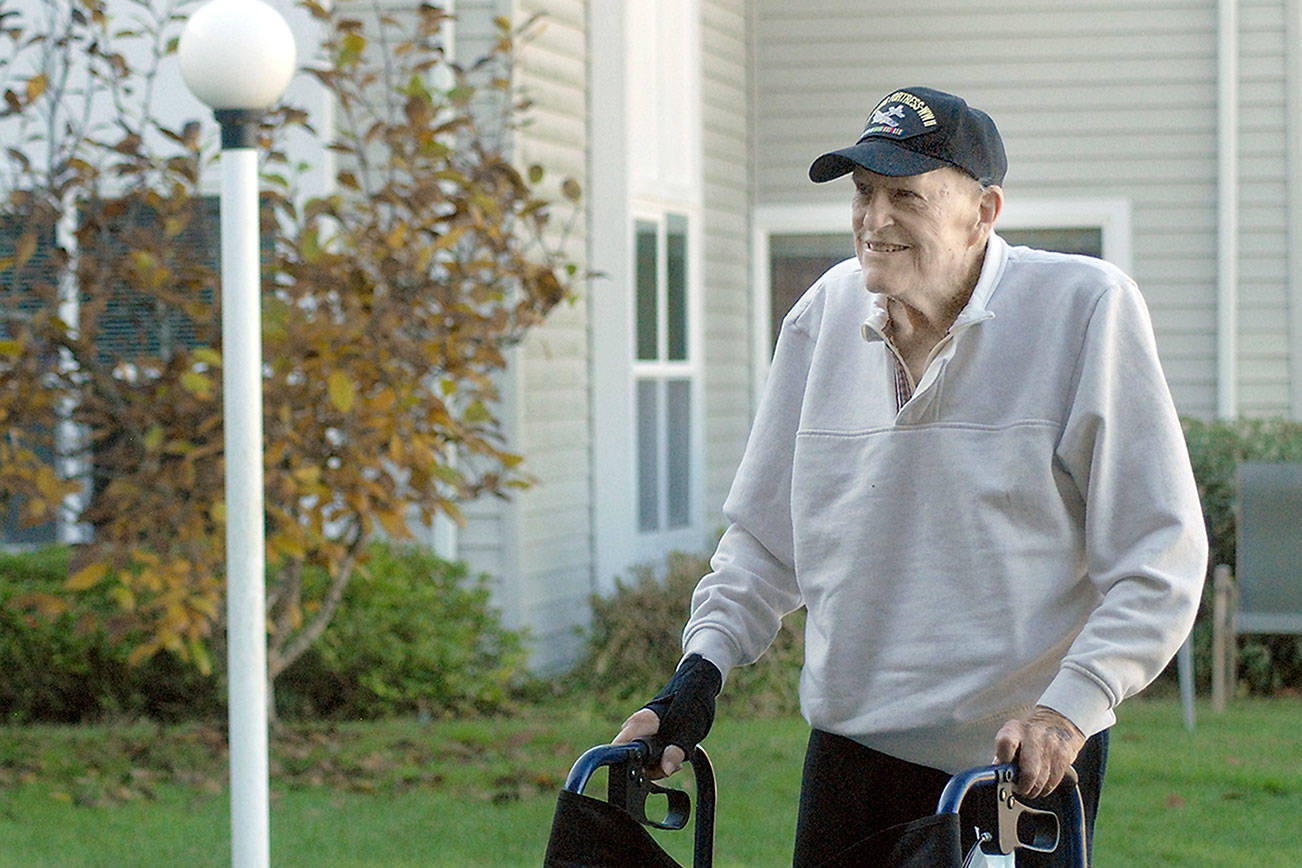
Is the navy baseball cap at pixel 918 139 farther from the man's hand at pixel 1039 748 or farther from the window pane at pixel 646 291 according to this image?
the window pane at pixel 646 291

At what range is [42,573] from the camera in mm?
7473

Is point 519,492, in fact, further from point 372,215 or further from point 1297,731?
point 1297,731

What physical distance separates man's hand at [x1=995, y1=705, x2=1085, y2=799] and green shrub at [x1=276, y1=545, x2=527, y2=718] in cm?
532

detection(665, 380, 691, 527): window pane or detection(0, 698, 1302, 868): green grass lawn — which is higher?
detection(665, 380, 691, 527): window pane

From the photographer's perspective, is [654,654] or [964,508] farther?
[654,654]

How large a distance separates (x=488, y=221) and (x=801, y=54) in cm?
475

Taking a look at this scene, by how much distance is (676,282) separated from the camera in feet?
31.0

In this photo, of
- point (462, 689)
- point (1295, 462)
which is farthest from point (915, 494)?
point (1295, 462)

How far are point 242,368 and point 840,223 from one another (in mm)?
6946

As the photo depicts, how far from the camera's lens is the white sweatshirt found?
2264 millimetres

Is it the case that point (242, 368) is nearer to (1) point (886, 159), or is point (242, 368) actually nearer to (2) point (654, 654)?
(1) point (886, 159)

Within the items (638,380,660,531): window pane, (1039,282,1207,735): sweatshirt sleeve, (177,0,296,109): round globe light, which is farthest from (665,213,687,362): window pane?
(1039,282,1207,735): sweatshirt sleeve

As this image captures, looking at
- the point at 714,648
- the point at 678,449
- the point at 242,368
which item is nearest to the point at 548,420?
the point at 678,449

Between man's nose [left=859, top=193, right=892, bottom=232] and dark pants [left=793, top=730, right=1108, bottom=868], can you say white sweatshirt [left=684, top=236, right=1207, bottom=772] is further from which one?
man's nose [left=859, top=193, right=892, bottom=232]
